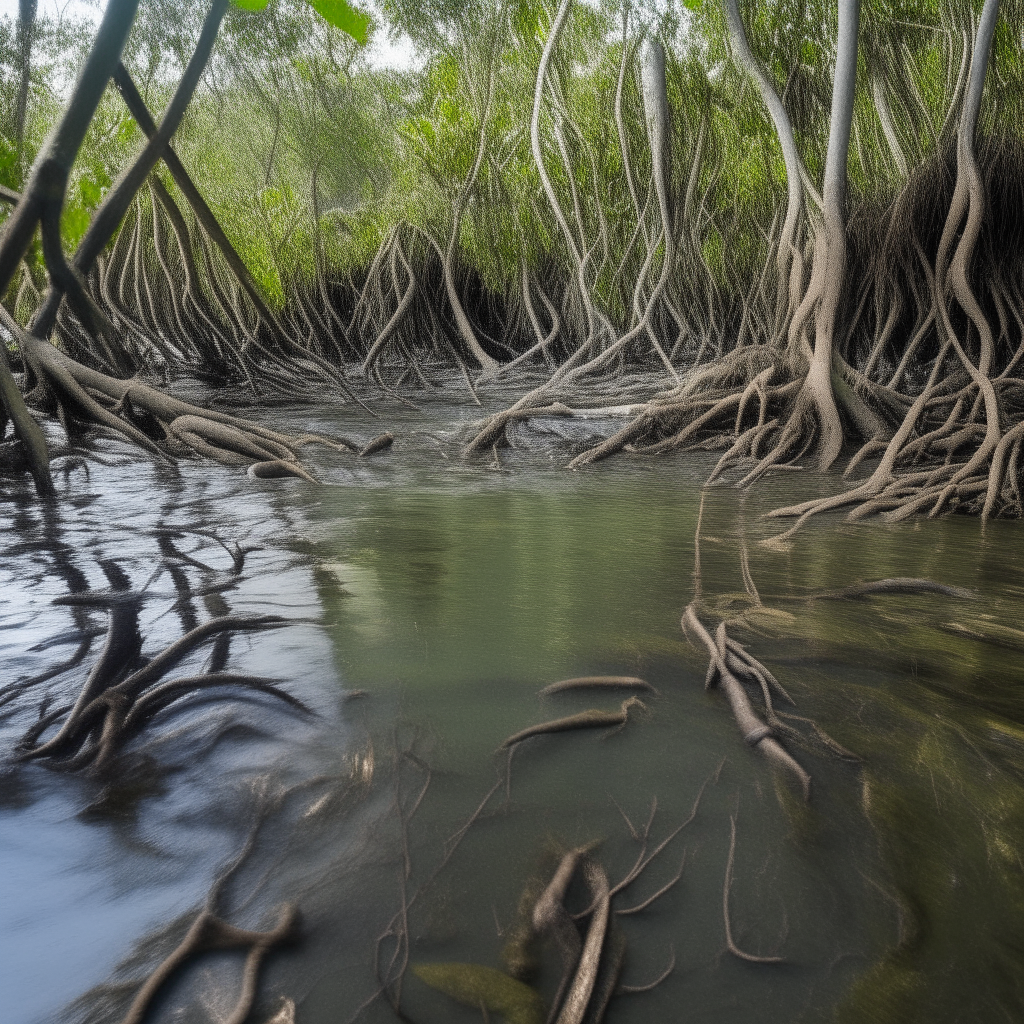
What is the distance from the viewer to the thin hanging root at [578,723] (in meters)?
1.51

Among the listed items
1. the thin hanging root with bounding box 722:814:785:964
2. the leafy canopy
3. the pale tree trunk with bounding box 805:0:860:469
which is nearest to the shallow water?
the thin hanging root with bounding box 722:814:785:964

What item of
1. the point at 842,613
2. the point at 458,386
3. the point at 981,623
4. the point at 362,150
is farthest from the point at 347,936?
the point at 362,150

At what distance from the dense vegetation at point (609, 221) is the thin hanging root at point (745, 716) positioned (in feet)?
6.15

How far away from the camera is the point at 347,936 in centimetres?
106

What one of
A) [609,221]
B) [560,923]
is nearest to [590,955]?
[560,923]

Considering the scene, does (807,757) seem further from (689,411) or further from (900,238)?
(900,238)

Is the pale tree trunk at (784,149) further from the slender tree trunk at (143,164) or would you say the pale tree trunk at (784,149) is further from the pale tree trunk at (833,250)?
the slender tree trunk at (143,164)

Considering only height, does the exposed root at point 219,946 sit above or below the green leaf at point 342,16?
below

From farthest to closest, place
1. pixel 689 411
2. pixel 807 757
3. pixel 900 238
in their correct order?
pixel 900 238 < pixel 689 411 < pixel 807 757

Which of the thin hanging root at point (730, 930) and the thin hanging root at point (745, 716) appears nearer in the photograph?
the thin hanging root at point (730, 930)

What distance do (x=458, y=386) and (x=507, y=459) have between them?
16.6 feet

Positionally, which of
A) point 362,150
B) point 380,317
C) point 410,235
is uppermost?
point 362,150

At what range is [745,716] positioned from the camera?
1.54 m

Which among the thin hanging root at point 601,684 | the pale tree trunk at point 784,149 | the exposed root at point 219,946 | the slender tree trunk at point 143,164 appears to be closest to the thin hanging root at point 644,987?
the exposed root at point 219,946
